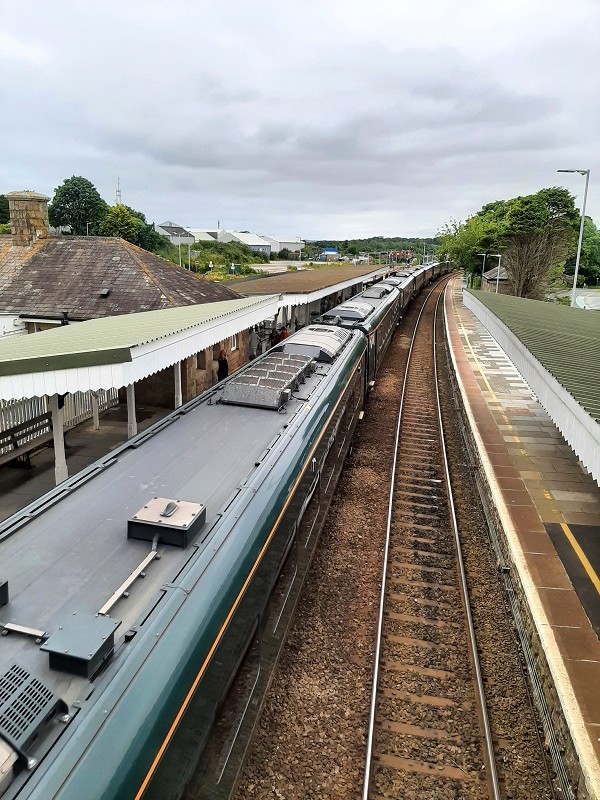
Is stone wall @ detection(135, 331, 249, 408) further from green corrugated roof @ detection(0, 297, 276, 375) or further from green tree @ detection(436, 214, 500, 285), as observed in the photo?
green tree @ detection(436, 214, 500, 285)

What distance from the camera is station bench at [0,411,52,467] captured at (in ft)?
33.6

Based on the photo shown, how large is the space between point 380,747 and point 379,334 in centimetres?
1558

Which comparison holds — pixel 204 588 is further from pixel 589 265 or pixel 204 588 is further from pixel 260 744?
pixel 589 265

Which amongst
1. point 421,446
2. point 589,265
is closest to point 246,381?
point 421,446

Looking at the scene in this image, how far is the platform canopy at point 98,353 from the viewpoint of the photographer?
21.9ft

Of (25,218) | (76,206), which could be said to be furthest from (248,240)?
(25,218)

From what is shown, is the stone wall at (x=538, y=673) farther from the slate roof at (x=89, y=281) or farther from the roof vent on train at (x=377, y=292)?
the roof vent on train at (x=377, y=292)

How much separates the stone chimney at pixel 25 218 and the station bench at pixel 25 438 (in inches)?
363

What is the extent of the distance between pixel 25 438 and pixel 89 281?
6.45 metres

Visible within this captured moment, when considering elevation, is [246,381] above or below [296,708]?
above

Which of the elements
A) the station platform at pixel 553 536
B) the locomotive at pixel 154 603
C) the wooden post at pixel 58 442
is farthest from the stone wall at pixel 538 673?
the wooden post at pixel 58 442

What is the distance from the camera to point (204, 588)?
424 cm

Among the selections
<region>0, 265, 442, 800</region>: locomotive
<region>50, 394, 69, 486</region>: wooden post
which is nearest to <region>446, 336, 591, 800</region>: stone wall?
<region>0, 265, 442, 800</region>: locomotive

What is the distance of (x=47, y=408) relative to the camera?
1216 cm
